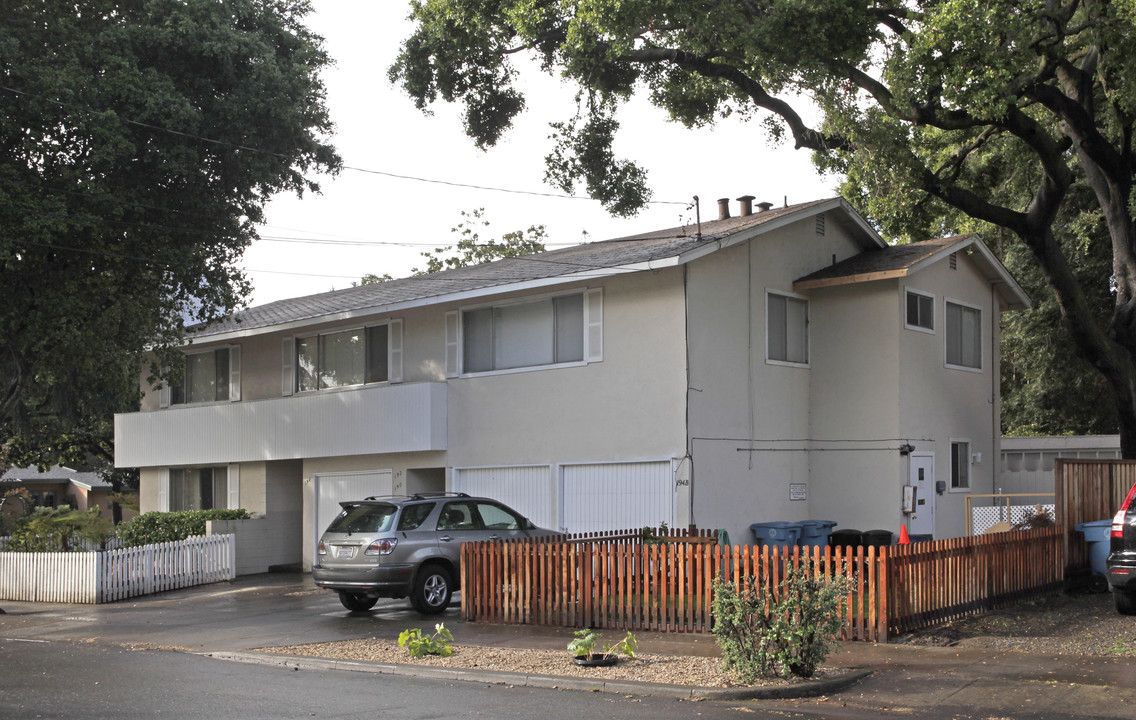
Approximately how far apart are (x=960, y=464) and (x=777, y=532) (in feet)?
16.3

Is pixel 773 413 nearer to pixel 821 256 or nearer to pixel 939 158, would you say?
pixel 821 256

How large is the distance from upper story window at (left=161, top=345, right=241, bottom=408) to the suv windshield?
426 inches

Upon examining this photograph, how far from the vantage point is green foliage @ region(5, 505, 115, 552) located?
21.8m

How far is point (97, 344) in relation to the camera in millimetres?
21188

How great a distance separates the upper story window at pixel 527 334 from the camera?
19984 mm

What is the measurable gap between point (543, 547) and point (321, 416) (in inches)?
416

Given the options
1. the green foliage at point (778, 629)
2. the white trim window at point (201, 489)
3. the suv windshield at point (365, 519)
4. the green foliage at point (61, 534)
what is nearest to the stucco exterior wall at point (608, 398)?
the suv windshield at point (365, 519)

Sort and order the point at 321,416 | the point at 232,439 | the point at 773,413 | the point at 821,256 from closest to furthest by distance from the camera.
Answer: the point at 773,413, the point at 821,256, the point at 321,416, the point at 232,439

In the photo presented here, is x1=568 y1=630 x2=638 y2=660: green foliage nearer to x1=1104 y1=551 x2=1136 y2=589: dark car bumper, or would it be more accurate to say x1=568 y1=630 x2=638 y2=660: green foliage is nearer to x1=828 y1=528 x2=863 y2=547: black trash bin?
x1=1104 y1=551 x2=1136 y2=589: dark car bumper

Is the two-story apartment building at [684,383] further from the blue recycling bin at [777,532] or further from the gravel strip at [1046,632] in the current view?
the gravel strip at [1046,632]

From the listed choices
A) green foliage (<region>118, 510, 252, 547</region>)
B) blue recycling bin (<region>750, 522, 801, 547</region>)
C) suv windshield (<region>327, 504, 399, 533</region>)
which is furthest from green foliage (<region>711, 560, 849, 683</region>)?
green foliage (<region>118, 510, 252, 547</region>)

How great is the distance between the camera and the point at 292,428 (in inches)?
965

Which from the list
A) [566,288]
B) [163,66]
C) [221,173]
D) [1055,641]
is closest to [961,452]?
[566,288]

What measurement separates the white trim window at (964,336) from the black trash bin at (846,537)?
4.28m
